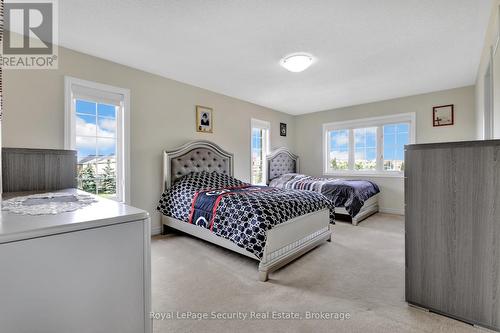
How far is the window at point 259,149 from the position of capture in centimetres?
501

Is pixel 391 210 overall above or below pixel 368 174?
below

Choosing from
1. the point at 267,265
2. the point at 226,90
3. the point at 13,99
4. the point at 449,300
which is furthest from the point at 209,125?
the point at 449,300

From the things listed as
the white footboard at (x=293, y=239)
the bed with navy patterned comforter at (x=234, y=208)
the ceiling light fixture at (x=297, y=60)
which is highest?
the ceiling light fixture at (x=297, y=60)

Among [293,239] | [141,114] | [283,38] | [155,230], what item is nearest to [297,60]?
[283,38]

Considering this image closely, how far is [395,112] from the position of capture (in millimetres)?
4609

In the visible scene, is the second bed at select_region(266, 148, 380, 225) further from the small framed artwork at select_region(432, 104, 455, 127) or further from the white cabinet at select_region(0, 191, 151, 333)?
the white cabinet at select_region(0, 191, 151, 333)

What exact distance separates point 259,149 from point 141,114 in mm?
2618

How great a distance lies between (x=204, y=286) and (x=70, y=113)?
237cm

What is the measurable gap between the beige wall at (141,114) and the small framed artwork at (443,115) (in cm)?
315

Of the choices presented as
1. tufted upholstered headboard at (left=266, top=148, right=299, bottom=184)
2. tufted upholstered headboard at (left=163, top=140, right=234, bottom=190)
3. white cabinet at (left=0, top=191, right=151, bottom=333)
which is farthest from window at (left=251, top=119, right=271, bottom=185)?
white cabinet at (left=0, top=191, right=151, bottom=333)

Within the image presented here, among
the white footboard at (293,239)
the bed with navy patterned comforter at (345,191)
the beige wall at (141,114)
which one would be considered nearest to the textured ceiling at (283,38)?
the beige wall at (141,114)

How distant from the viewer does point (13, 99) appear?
2289 mm

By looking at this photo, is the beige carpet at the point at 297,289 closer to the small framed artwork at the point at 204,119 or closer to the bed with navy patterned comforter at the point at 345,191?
the bed with navy patterned comforter at the point at 345,191

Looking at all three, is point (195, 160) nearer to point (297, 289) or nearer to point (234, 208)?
point (234, 208)
